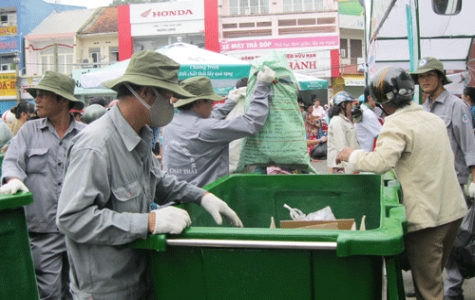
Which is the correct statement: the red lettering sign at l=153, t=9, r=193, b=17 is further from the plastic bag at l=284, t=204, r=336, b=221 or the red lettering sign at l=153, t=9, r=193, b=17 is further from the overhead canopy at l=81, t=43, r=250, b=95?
the plastic bag at l=284, t=204, r=336, b=221

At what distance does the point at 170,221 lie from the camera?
1875mm

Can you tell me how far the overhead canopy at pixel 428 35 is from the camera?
773 cm

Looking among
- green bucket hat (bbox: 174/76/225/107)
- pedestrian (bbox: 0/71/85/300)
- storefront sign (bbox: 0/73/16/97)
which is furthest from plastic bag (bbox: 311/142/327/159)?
storefront sign (bbox: 0/73/16/97)

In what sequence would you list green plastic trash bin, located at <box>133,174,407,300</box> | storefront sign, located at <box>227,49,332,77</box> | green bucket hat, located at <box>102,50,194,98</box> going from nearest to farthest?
green plastic trash bin, located at <box>133,174,407,300</box> → green bucket hat, located at <box>102,50,194,98</box> → storefront sign, located at <box>227,49,332,77</box>

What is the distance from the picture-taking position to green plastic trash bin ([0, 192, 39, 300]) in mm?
2381

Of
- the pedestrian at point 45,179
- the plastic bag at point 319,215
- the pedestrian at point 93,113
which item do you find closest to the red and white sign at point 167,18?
the pedestrian at point 93,113

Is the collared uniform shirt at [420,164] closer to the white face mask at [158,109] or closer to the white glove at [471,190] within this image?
the white glove at [471,190]

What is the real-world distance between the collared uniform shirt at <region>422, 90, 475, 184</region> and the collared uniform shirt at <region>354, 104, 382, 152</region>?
2.28 meters

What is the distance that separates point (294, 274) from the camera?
6.04ft

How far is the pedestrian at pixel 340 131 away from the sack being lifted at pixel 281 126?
8.49ft

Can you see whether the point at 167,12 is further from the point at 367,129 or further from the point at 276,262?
the point at 276,262

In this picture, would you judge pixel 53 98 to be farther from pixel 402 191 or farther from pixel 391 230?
pixel 391 230

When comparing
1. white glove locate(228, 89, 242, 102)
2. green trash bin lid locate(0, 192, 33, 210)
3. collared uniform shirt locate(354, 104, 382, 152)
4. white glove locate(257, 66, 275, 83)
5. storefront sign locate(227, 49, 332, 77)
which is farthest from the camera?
storefront sign locate(227, 49, 332, 77)

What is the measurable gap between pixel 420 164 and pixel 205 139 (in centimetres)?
145
